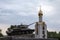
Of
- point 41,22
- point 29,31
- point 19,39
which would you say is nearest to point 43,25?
point 41,22

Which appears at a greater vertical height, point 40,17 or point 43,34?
point 40,17

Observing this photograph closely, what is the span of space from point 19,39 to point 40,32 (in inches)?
1204

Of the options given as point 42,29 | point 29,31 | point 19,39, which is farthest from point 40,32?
point 19,39

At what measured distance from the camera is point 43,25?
2441 inches

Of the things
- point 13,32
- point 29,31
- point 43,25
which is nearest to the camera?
point 13,32

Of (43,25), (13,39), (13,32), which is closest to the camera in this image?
(13,39)

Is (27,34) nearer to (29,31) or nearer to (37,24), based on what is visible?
(29,31)

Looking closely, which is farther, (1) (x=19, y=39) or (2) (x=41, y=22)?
(2) (x=41, y=22)

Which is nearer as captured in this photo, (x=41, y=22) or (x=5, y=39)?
(x=5, y=39)

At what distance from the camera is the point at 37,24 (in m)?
63.3

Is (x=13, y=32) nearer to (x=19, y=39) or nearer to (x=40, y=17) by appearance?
(x=19, y=39)

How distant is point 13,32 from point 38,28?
82.7 ft

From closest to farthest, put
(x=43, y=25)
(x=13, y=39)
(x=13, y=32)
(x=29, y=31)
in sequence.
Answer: (x=13, y=39) → (x=13, y=32) → (x=29, y=31) → (x=43, y=25)

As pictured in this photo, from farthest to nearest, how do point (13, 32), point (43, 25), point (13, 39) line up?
1. point (43, 25)
2. point (13, 32)
3. point (13, 39)
